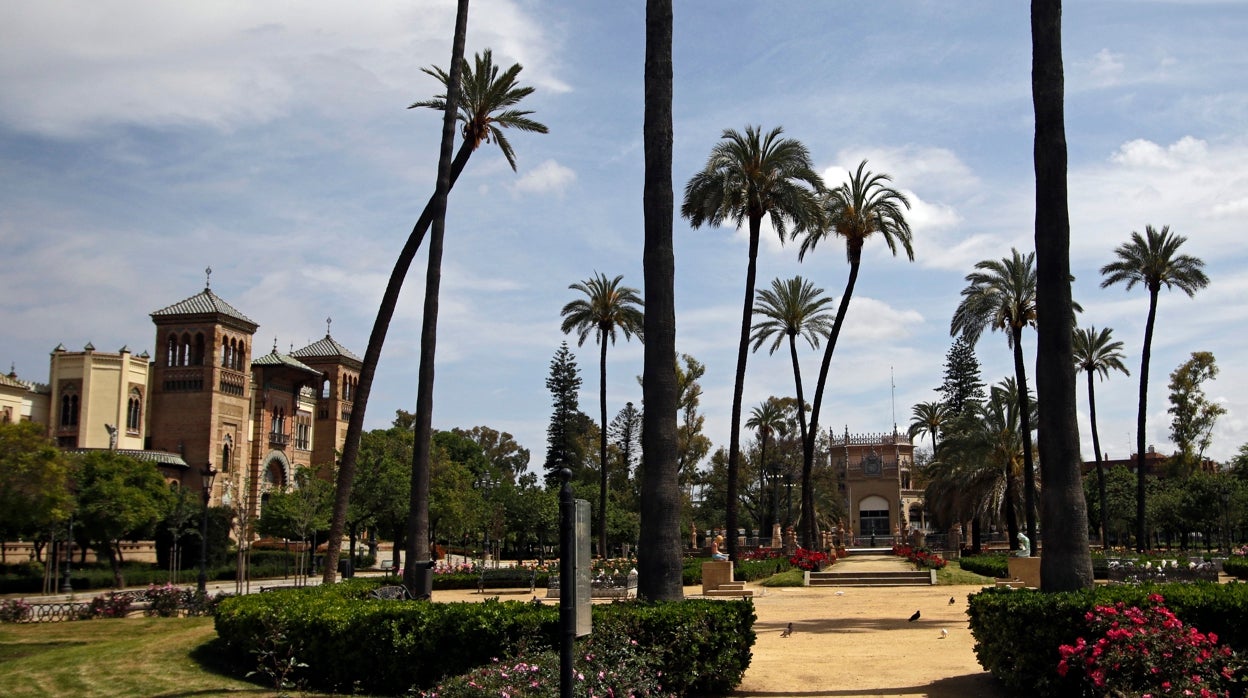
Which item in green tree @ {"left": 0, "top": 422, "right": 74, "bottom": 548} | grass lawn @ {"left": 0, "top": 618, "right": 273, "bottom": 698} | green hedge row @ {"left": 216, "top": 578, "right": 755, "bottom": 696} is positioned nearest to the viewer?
green hedge row @ {"left": 216, "top": 578, "right": 755, "bottom": 696}

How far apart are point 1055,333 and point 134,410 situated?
65642 millimetres

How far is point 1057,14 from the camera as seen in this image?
13.5m

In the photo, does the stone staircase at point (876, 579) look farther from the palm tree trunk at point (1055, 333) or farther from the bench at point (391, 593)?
the palm tree trunk at point (1055, 333)

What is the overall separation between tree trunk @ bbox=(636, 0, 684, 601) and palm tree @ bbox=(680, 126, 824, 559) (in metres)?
20.1

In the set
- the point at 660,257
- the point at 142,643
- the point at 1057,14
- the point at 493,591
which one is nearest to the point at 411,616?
the point at 660,257

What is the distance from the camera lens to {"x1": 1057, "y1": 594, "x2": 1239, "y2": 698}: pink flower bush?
8.73 m

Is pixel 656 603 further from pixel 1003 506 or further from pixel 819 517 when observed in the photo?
pixel 819 517

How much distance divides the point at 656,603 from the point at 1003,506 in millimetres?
46545

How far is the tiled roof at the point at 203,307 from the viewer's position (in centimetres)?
6762

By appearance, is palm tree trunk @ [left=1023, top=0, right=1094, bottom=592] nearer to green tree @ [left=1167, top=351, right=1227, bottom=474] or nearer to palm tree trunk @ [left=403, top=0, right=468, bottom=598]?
palm tree trunk @ [left=403, top=0, right=468, bottom=598]

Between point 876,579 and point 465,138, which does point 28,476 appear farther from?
point 876,579

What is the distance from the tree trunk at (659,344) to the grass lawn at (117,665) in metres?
4.92

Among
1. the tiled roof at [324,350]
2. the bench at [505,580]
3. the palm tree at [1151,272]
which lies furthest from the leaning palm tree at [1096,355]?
the tiled roof at [324,350]

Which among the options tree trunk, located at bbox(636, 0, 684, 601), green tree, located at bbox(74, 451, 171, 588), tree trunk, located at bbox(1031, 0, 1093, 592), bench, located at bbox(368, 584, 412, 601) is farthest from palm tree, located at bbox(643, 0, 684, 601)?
green tree, located at bbox(74, 451, 171, 588)
